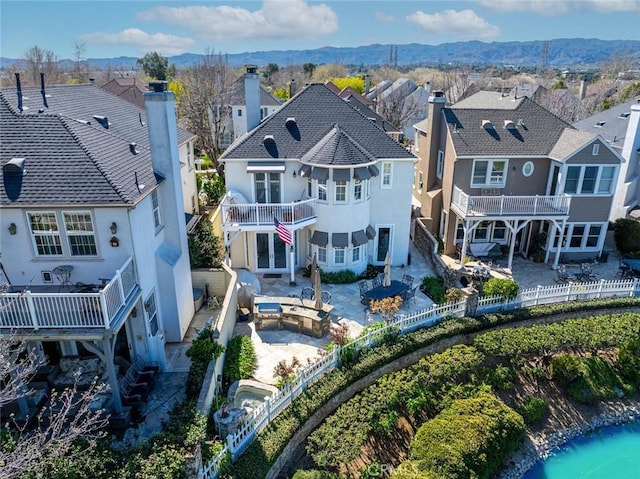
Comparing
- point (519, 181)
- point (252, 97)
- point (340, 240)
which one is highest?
point (252, 97)

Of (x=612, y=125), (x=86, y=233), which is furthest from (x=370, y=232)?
(x=612, y=125)

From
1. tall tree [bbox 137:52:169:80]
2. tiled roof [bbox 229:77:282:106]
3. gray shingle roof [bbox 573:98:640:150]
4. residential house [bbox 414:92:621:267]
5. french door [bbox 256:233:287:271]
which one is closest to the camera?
french door [bbox 256:233:287:271]

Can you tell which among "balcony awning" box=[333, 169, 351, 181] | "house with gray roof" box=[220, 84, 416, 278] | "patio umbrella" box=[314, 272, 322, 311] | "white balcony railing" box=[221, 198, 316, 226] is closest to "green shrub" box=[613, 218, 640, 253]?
"house with gray roof" box=[220, 84, 416, 278]

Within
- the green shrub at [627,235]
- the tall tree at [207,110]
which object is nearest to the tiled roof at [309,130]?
the green shrub at [627,235]

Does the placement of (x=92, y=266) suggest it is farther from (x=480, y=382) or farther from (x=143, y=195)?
(x=480, y=382)

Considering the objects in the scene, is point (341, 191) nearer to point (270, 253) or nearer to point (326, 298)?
point (270, 253)

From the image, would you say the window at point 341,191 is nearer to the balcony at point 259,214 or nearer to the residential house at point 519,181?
the balcony at point 259,214

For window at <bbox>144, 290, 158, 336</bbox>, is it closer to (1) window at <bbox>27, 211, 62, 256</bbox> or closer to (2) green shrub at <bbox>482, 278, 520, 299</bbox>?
(1) window at <bbox>27, 211, 62, 256</bbox>

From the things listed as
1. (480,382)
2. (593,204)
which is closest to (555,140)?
(593,204)
